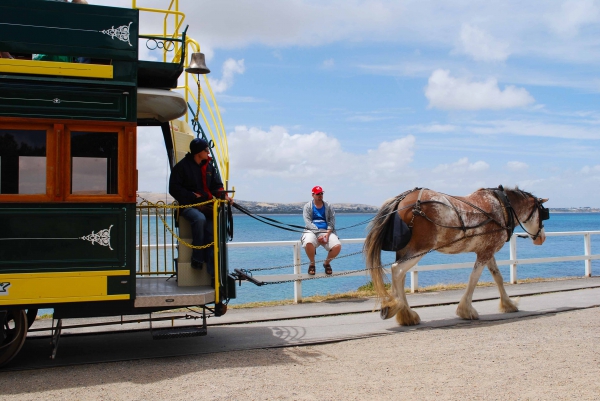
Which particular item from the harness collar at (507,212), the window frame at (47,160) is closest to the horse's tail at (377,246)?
the harness collar at (507,212)

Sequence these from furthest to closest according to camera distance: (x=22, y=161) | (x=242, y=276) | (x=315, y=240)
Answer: (x=315, y=240) → (x=242, y=276) → (x=22, y=161)

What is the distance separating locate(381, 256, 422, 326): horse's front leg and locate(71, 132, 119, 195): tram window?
412 centimetres

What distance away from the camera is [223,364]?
20.4 ft

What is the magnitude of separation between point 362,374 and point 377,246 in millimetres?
2936

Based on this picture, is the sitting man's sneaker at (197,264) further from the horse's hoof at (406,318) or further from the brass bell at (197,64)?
the horse's hoof at (406,318)

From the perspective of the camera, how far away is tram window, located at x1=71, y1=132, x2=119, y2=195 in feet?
19.9

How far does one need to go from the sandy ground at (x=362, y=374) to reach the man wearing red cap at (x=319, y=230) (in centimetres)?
282

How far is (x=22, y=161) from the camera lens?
19.4 ft

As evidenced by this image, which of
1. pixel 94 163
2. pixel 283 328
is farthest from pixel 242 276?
pixel 94 163

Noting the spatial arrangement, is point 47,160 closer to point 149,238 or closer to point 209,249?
point 209,249

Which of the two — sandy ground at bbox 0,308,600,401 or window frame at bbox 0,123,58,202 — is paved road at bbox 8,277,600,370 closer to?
sandy ground at bbox 0,308,600,401

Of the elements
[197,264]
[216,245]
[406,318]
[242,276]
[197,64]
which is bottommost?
[406,318]

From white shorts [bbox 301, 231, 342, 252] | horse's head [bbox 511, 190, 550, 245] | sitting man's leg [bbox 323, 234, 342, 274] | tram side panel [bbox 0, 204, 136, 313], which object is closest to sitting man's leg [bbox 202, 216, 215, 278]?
tram side panel [bbox 0, 204, 136, 313]

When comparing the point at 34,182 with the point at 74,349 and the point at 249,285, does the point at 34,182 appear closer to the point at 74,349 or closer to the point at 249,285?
the point at 74,349
